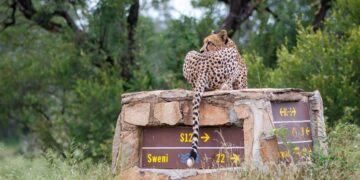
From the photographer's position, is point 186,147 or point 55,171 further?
point 55,171

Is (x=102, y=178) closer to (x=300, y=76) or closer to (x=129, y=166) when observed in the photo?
(x=129, y=166)

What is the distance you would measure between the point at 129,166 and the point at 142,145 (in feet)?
0.94

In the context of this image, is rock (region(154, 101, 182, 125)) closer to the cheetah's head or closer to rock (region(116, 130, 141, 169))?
rock (region(116, 130, 141, 169))

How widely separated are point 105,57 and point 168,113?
895cm

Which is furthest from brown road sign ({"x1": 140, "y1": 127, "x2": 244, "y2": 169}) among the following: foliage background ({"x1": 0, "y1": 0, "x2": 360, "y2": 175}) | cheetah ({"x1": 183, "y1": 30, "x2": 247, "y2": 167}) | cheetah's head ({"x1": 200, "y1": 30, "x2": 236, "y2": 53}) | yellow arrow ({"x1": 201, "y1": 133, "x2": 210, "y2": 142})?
foliage background ({"x1": 0, "y1": 0, "x2": 360, "y2": 175})

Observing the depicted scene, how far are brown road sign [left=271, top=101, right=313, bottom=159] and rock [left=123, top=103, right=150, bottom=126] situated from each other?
1.51 metres

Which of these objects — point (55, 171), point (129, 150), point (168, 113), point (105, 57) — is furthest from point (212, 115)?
point (105, 57)

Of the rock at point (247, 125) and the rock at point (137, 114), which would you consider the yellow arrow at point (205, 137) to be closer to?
the rock at point (247, 125)

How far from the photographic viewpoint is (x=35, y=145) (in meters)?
19.1

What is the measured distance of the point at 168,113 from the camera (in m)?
8.31

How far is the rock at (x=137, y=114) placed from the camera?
8.52m

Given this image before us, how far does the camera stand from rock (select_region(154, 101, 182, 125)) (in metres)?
8.25

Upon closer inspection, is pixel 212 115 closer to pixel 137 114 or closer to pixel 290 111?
pixel 290 111

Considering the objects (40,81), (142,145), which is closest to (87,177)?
(142,145)
